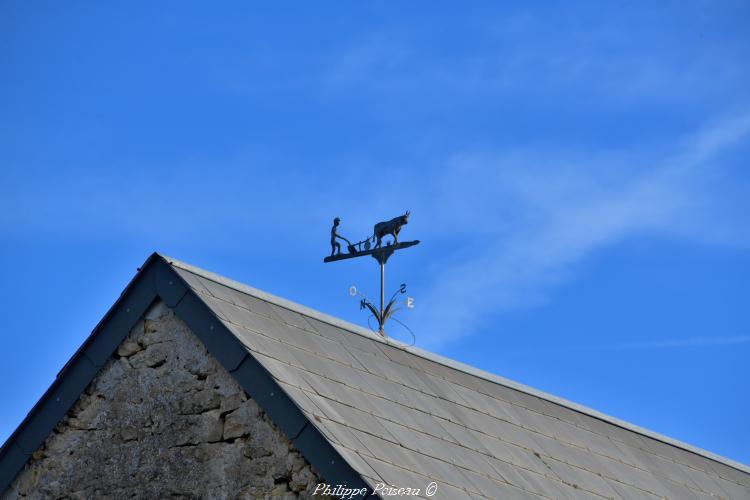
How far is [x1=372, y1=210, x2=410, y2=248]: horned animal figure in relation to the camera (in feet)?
40.7

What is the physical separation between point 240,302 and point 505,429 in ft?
7.69

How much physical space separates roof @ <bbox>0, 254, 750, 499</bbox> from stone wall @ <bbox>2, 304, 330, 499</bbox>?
109 mm

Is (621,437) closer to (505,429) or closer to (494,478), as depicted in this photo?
(505,429)

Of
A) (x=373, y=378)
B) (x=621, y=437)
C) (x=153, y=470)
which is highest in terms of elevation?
(x=621, y=437)

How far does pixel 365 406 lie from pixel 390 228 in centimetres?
286

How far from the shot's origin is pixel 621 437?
13.3 metres

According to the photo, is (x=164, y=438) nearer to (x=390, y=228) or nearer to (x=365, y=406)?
(x=365, y=406)

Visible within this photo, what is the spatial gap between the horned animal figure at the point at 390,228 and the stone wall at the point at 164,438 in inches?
106

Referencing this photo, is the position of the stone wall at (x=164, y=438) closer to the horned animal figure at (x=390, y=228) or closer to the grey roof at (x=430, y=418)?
the grey roof at (x=430, y=418)

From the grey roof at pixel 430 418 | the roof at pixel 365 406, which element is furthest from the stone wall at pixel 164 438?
the grey roof at pixel 430 418

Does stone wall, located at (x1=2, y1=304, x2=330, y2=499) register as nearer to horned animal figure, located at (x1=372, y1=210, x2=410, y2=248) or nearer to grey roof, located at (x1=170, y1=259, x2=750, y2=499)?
grey roof, located at (x1=170, y1=259, x2=750, y2=499)

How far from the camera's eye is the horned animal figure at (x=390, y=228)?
12.4 meters

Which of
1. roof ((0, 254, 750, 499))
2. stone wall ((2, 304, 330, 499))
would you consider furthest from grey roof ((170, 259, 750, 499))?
stone wall ((2, 304, 330, 499))

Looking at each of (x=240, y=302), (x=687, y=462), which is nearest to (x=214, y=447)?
(x=240, y=302)
